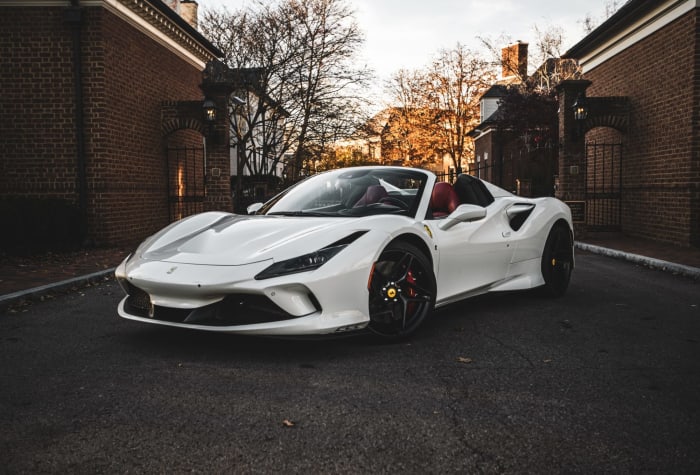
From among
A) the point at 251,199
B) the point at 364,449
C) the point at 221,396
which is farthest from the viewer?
the point at 251,199

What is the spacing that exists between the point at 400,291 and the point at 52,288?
14.1ft

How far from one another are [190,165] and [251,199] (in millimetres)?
3074

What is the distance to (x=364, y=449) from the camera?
93.9 inches

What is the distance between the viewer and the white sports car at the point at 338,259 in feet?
11.5

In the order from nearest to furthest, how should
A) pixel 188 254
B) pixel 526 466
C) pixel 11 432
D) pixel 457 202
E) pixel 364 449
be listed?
1. pixel 526 466
2. pixel 364 449
3. pixel 11 432
4. pixel 188 254
5. pixel 457 202

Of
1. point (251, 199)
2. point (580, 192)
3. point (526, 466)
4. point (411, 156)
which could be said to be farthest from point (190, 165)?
point (411, 156)

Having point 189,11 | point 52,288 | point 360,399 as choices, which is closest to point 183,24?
point 189,11

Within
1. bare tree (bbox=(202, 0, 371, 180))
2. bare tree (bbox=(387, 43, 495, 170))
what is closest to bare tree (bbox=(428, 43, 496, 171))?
bare tree (bbox=(387, 43, 495, 170))

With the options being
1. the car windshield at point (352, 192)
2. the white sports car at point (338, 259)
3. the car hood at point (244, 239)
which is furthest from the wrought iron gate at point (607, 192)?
the car hood at point (244, 239)

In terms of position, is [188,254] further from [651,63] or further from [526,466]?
[651,63]

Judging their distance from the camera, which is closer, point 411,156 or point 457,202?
point 457,202

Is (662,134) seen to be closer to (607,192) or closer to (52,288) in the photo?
(607,192)

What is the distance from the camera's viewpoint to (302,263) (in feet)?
11.6

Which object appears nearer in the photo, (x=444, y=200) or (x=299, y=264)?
(x=299, y=264)
